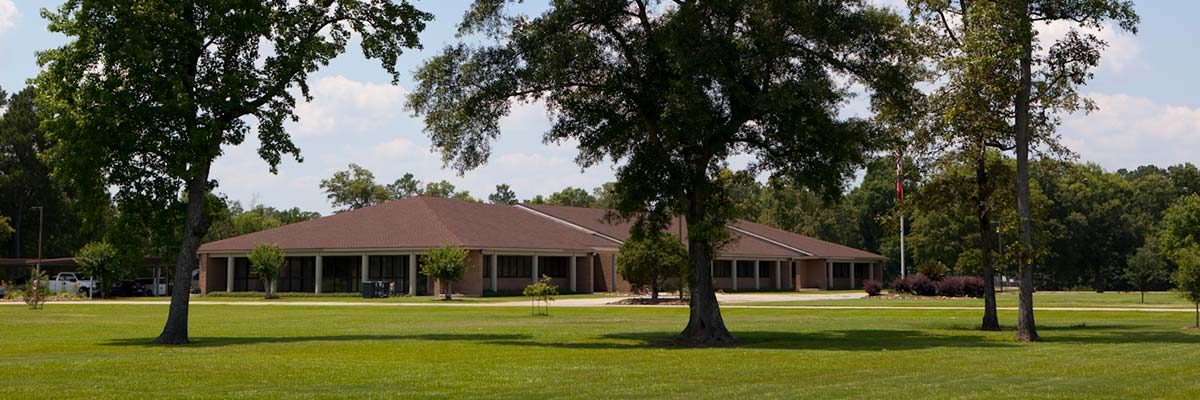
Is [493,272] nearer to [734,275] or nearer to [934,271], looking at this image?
[734,275]

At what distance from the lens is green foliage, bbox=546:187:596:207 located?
14550 centimetres

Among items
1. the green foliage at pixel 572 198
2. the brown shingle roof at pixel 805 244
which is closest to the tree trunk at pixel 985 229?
the brown shingle roof at pixel 805 244

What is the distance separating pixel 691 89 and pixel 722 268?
178 ft

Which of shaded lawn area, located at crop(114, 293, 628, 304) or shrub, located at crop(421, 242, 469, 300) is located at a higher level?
shrub, located at crop(421, 242, 469, 300)

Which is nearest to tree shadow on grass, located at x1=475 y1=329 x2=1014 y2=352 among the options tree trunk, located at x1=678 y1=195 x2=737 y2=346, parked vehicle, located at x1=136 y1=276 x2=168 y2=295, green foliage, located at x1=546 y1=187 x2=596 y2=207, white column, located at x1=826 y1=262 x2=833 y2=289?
tree trunk, located at x1=678 y1=195 x2=737 y2=346

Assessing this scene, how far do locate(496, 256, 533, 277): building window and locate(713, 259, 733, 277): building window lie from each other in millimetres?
14382

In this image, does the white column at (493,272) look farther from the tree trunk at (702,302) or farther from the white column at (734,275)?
the tree trunk at (702,302)

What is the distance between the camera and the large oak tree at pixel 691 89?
81.7 ft

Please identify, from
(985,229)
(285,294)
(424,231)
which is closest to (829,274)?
(424,231)

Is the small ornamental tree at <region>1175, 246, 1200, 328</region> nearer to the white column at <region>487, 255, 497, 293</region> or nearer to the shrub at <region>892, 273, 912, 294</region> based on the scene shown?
the shrub at <region>892, 273, 912, 294</region>

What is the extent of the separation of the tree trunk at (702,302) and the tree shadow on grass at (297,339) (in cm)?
405

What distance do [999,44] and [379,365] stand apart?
49.7 ft

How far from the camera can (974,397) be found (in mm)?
14359

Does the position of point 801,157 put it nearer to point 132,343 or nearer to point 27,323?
point 132,343
